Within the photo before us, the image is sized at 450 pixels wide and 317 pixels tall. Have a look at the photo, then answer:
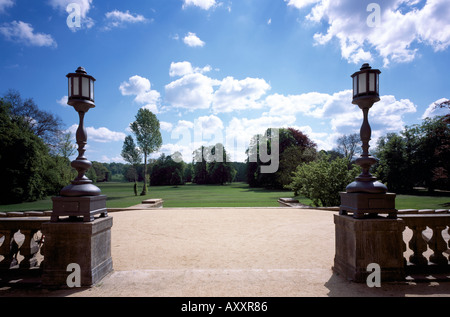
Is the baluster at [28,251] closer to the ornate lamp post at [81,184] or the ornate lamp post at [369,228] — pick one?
the ornate lamp post at [81,184]

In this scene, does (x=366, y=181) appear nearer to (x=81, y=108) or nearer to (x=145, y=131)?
(x=81, y=108)

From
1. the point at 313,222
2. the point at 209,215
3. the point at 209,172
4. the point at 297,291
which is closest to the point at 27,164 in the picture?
the point at 209,215

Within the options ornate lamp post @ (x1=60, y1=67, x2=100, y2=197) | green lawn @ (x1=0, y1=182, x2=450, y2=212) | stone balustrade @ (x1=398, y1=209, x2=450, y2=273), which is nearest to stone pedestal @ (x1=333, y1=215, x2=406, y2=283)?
stone balustrade @ (x1=398, y1=209, x2=450, y2=273)

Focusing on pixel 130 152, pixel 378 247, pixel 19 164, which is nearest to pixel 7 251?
pixel 378 247

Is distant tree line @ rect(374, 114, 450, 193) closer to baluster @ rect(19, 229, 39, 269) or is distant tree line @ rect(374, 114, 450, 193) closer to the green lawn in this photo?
the green lawn

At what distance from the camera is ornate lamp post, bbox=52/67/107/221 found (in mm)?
3781

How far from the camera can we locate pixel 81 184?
396 cm

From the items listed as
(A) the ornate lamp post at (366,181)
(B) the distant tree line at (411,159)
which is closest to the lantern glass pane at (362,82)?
(A) the ornate lamp post at (366,181)

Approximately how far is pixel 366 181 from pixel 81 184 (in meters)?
4.55

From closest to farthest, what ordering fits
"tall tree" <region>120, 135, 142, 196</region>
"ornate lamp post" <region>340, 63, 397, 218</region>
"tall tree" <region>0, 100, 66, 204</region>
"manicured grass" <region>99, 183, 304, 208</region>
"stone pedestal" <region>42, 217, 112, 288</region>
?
"stone pedestal" <region>42, 217, 112, 288</region> < "ornate lamp post" <region>340, 63, 397, 218</region> < "manicured grass" <region>99, 183, 304, 208</region> < "tall tree" <region>0, 100, 66, 204</region> < "tall tree" <region>120, 135, 142, 196</region>

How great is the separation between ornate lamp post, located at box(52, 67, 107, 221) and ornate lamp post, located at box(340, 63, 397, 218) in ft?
13.4
